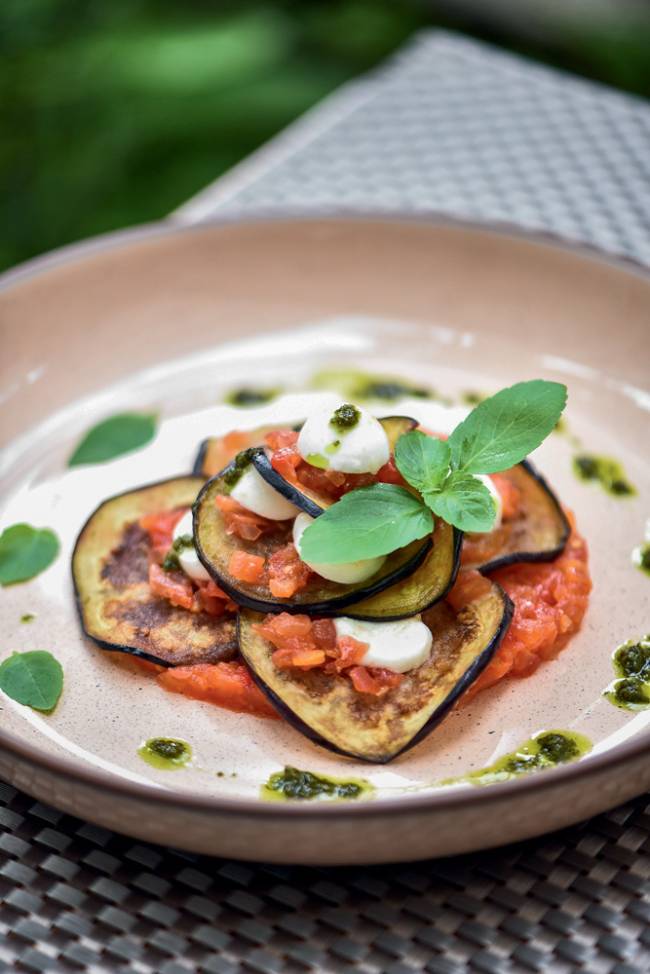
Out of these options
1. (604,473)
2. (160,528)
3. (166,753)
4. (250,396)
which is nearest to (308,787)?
(166,753)

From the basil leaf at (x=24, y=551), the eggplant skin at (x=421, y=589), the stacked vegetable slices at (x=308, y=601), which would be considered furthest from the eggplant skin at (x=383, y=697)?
the basil leaf at (x=24, y=551)

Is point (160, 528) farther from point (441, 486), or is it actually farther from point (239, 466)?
point (441, 486)

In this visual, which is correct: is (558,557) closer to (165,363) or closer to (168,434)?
(168,434)

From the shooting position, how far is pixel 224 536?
2852mm

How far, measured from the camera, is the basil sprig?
2.52m

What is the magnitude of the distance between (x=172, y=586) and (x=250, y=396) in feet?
3.29

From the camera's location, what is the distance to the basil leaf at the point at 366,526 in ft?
8.18

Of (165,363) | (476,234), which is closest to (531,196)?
(476,234)

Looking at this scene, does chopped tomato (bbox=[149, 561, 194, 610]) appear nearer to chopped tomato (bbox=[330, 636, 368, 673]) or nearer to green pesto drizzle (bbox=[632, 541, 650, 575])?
chopped tomato (bbox=[330, 636, 368, 673])

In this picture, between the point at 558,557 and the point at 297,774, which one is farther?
the point at 558,557

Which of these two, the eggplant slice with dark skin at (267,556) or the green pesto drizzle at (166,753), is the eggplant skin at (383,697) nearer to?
the eggplant slice with dark skin at (267,556)

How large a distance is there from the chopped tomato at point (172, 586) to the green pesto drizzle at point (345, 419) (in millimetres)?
548

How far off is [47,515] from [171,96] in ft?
13.8

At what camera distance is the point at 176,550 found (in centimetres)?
294
